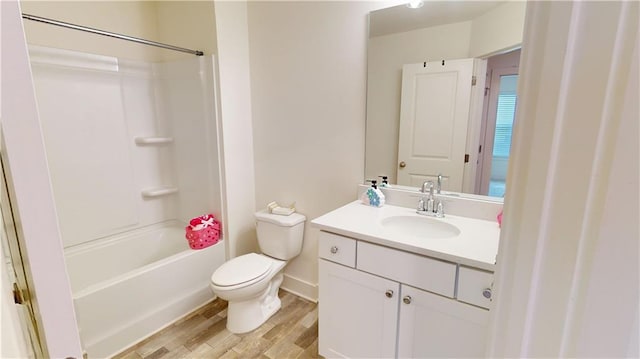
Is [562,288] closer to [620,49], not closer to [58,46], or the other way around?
[620,49]

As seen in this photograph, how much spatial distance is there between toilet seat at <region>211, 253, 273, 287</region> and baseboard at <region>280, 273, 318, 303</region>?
0.41 metres

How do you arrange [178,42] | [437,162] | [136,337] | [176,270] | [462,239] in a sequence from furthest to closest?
[178,42], [176,270], [136,337], [437,162], [462,239]

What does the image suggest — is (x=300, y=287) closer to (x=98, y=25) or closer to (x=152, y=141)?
(x=152, y=141)

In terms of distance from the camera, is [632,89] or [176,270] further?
[176,270]

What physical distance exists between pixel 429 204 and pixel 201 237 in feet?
5.19

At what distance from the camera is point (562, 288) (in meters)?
0.39

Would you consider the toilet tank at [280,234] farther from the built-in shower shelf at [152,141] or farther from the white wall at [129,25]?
the white wall at [129,25]

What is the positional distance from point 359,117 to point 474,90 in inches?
25.1

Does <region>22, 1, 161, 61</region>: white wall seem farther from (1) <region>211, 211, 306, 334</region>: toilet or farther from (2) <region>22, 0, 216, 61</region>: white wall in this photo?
(1) <region>211, 211, 306, 334</region>: toilet

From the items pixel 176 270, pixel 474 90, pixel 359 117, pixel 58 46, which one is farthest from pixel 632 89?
pixel 58 46

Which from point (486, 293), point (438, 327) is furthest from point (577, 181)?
point (438, 327)

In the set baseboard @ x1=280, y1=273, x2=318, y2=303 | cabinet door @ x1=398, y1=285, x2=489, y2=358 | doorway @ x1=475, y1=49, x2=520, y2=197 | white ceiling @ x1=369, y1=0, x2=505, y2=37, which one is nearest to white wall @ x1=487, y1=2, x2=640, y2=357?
cabinet door @ x1=398, y1=285, x2=489, y2=358

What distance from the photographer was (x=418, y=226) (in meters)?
1.59

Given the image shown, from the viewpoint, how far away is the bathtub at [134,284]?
5.33 feet
